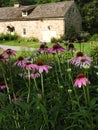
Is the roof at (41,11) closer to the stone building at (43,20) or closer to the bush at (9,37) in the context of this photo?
the stone building at (43,20)

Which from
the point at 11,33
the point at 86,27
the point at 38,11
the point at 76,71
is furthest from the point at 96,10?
the point at 76,71

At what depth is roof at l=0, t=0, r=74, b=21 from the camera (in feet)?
132

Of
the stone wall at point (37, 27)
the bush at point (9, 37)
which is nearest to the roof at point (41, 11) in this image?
the stone wall at point (37, 27)

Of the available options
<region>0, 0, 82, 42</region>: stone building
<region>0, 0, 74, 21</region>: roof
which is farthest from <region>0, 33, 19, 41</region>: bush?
<region>0, 0, 74, 21</region>: roof

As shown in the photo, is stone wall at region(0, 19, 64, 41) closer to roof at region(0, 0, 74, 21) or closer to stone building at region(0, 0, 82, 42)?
stone building at region(0, 0, 82, 42)

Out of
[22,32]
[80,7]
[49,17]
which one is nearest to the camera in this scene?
[49,17]

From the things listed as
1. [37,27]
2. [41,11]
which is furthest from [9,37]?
[41,11]

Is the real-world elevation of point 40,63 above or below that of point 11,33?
above

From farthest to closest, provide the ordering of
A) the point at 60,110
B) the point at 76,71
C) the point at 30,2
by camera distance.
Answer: the point at 30,2
the point at 76,71
the point at 60,110

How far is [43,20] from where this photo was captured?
40.7 m

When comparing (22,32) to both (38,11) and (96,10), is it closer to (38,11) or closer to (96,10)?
(38,11)

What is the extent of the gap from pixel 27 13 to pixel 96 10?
895cm

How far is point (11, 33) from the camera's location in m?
43.7

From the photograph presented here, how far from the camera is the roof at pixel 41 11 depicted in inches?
1578
